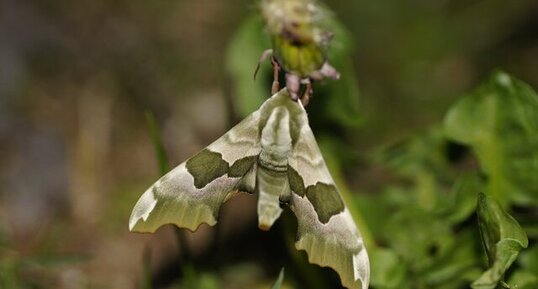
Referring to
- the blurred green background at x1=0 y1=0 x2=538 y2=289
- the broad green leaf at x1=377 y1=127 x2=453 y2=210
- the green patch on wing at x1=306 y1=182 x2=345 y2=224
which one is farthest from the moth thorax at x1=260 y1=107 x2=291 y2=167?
the broad green leaf at x1=377 y1=127 x2=453 y2=210

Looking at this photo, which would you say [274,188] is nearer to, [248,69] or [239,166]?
[239,166]

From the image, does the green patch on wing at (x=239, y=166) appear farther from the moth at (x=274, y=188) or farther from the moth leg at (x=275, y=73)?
the moth leg at (x=275, y=73)

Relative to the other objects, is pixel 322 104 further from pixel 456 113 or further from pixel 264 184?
pixel 264 184

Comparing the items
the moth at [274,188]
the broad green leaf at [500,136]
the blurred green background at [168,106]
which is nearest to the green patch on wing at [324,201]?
the moth at [274,188]

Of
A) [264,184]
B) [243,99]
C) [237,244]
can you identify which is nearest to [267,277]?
[237,244]

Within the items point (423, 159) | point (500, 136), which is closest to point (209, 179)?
point (500, 136)

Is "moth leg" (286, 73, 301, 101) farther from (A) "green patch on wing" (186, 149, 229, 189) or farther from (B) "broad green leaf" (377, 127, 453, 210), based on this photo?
(B) "broad green leaf" (377, 127, 453, 210)
